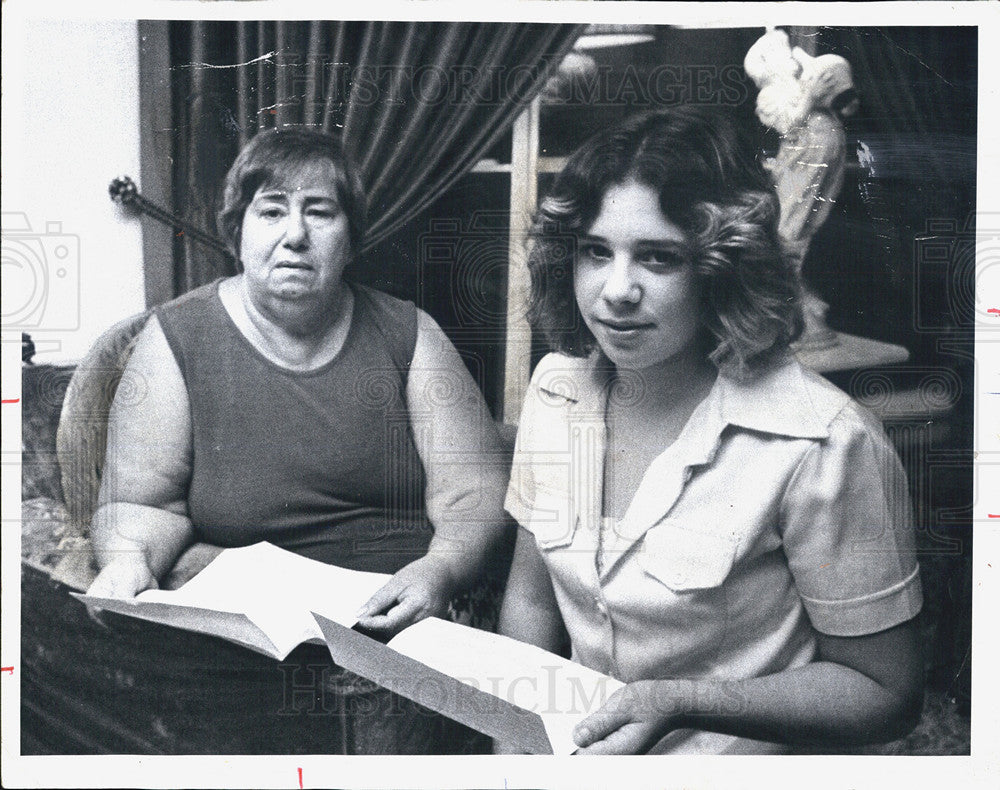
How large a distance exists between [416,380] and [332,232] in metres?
0.51

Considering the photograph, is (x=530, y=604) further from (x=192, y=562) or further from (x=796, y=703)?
(x=192, y=562)

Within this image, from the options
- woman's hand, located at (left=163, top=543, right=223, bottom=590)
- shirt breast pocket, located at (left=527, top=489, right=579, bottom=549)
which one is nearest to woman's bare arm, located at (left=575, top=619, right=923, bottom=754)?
shirt breast pocket, located at (left=527, top=489, right=579, bottom=549)

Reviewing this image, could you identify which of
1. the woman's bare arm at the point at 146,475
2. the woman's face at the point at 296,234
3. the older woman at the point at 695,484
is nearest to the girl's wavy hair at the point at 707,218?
the older woman at the point at 695,484

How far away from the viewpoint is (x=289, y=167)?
11.4 ft

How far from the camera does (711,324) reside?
11.3ft

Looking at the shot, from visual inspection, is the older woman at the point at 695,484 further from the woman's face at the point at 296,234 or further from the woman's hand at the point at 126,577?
the woman's hand at the point at 126,577

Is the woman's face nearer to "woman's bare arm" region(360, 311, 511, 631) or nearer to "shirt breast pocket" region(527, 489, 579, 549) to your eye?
"woman's bare arm" region(360, 311, 511, 631)

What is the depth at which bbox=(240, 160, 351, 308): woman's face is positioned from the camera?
3.49m

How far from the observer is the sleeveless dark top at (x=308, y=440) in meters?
3.50

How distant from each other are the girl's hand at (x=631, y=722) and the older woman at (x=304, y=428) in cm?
57

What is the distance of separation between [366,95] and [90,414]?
1274mm

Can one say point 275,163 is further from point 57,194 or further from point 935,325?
point 935,325

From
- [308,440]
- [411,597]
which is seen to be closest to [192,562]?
[308,440]

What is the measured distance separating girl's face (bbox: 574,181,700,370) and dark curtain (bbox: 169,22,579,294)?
43cm
